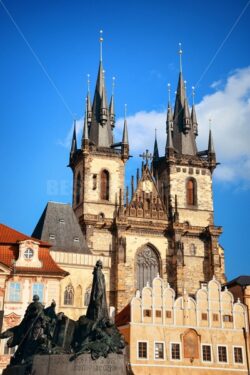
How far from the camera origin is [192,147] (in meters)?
66.1

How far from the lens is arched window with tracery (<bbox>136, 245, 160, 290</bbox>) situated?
55781 mm

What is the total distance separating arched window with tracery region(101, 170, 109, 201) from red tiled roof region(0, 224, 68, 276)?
2128 cm

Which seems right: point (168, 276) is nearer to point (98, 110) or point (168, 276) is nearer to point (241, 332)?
point (241, 332)

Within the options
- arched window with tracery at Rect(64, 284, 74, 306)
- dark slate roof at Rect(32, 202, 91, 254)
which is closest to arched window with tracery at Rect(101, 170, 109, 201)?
dark slate roof at Rect(32, 202, 91, 254)

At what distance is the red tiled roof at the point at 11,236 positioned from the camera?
37.4 m

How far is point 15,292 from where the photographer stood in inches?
1379

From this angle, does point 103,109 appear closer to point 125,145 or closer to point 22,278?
point 125,145

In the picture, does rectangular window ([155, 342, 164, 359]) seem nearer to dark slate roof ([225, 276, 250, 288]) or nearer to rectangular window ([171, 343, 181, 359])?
rectangular window ([171, 343, 181, 359])

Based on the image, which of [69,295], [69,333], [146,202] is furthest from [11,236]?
[146,202]

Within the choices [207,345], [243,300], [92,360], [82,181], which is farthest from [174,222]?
[92,360]

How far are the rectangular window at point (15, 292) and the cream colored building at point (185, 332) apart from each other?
8678mm

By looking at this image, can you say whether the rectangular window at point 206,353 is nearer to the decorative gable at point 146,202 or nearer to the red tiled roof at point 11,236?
the red tiled roof at point 11,236

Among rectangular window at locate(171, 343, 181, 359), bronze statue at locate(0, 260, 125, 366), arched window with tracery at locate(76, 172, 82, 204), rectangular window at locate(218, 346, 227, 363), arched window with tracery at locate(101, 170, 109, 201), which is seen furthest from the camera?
arched window with tracery at locate(76, 172, 82, 204)

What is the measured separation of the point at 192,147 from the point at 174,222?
12.0m
